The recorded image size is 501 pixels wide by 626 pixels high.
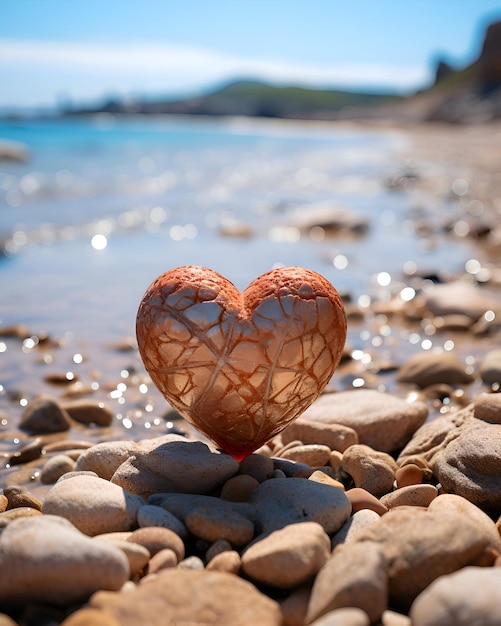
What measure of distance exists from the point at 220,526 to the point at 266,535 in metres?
0.18

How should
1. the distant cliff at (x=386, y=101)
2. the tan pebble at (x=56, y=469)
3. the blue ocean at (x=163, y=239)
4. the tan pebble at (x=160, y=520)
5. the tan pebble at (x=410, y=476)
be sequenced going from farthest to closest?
the distant cliff at (x=386, y=101), the blue ocean at (x=163, y=239), the tan pebble at (x=56, y=469), the tan pebble at (x=410, y=476), the tan pebble at (x=160, y=520)

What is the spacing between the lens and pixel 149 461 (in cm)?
314

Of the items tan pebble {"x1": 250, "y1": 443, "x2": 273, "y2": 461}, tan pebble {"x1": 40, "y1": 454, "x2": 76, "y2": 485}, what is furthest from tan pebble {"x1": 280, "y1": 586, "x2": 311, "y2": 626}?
tan pebble {"x1": 40, "y1": 454, "x2": 76, "y2": 485}

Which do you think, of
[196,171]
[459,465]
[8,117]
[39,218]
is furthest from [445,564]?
[8,117]

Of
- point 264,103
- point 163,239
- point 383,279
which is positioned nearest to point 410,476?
point 383,279

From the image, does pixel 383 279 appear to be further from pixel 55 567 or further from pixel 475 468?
pixel 55 567

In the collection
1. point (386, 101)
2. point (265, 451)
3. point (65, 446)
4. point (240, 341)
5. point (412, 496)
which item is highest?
point (386, 101)

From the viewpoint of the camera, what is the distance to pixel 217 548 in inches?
104

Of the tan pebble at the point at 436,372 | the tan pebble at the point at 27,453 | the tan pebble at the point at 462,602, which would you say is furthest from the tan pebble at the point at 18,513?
the tan pebble at the point at 436,372

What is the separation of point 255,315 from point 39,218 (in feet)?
36.0

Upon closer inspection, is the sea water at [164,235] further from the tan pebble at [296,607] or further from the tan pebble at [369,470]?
the tan pebble at [296,607]

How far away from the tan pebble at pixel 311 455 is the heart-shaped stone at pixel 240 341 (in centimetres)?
56

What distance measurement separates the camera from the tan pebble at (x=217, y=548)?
2638 mm

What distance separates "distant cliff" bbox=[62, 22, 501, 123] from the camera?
61562 millimetres
